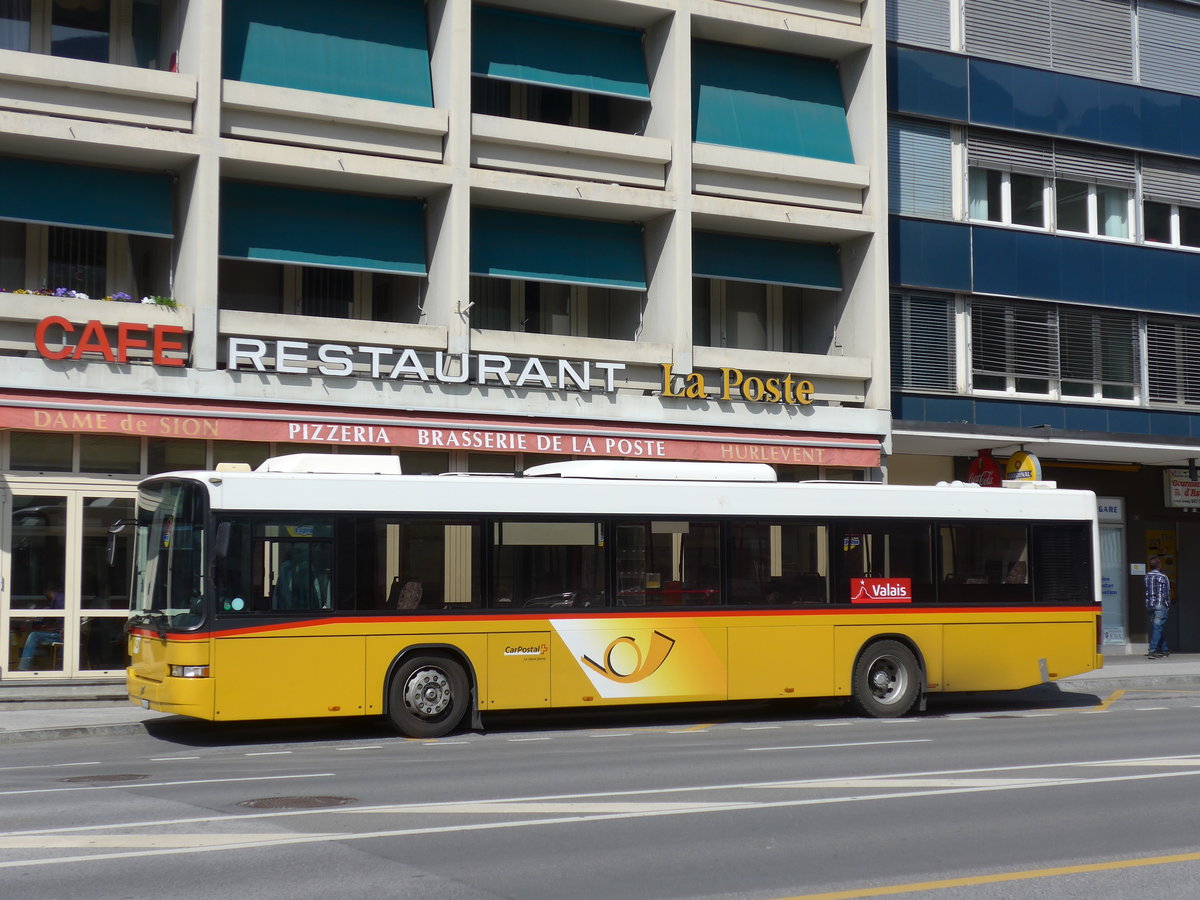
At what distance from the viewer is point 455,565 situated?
1639cm

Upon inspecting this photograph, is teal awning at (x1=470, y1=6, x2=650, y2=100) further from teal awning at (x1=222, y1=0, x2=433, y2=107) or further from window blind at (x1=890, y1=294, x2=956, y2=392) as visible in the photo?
window blind at (x1=890, y1=294, x2=956, y2=392)

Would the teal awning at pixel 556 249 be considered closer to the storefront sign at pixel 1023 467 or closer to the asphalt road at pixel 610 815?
the storefront sign at pixel 1023 467

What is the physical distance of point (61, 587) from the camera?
20641 mm

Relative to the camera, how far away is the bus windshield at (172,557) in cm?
1528

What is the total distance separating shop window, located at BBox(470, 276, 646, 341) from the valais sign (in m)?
8.68

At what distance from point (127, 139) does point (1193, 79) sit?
22.2 metres

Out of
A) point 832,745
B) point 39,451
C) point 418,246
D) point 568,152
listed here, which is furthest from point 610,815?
point 568,152

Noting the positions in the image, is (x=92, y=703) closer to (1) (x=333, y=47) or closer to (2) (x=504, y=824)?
(1) (x=333, y=47)

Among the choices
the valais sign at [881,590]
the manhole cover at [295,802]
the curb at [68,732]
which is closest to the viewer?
the manhole cover at [295,802]

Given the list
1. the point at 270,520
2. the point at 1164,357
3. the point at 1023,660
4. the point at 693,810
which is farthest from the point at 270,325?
the point at 1164,357

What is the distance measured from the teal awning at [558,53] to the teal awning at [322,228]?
2.81m

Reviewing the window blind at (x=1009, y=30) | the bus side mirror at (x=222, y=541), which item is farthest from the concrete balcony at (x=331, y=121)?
the window blind at (x=1009, y=30)

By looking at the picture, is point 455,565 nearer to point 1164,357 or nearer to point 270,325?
point 270,325

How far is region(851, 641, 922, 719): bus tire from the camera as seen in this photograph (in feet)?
60.5
